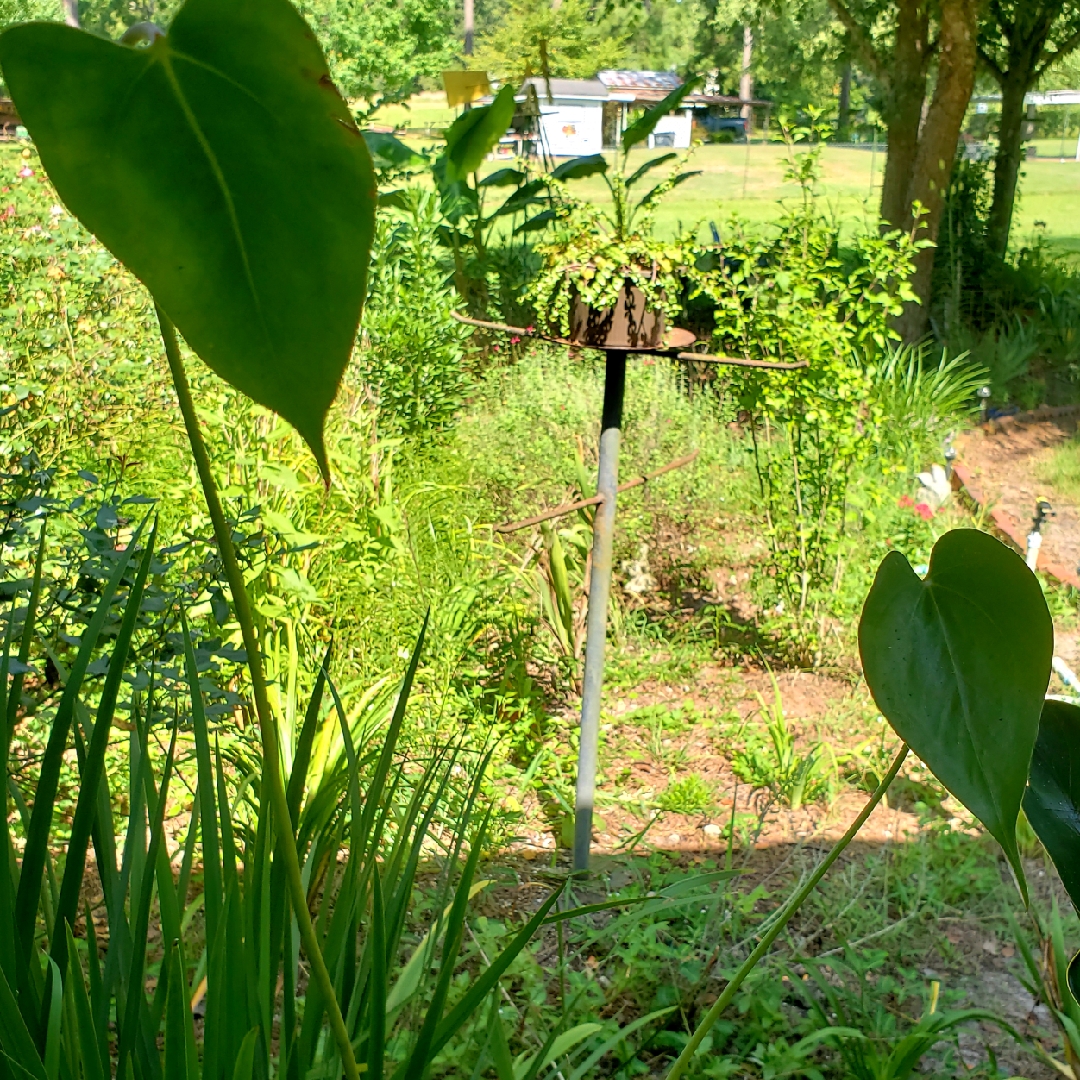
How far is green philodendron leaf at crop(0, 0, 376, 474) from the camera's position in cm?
36

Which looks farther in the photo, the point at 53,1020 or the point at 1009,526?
the point at 1009,526

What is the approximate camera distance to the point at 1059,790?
821 millimetres

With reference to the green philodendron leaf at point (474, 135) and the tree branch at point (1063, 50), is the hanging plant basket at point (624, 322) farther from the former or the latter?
the tree branch at point (1063, 50)

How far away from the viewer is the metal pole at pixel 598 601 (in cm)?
240

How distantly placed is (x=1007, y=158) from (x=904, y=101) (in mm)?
1149

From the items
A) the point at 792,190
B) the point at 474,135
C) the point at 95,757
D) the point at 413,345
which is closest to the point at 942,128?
the point at 474,135

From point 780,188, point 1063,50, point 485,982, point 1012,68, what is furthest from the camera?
point 780,188

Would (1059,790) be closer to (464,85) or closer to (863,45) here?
(464,85)

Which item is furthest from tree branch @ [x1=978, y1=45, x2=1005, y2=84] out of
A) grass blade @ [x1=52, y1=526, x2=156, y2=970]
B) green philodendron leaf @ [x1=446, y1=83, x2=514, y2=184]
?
grass blade @ [x1=52, y1=526, x2=156, y2=970]

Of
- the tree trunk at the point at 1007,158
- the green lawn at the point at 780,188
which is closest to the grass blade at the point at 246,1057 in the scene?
the tree trunk at the point at 1007,158

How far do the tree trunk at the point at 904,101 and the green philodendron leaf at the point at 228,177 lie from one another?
785 cm

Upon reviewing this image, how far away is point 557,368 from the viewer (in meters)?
5.96

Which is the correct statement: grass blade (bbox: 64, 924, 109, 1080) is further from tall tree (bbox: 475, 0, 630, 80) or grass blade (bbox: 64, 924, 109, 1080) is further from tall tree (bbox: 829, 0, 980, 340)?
tall tree (bbox: 475, 0, 630, 80)

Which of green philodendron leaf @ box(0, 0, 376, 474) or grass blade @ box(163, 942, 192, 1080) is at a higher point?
green philodendron leaf @ box(0, 0, 376, 474)
